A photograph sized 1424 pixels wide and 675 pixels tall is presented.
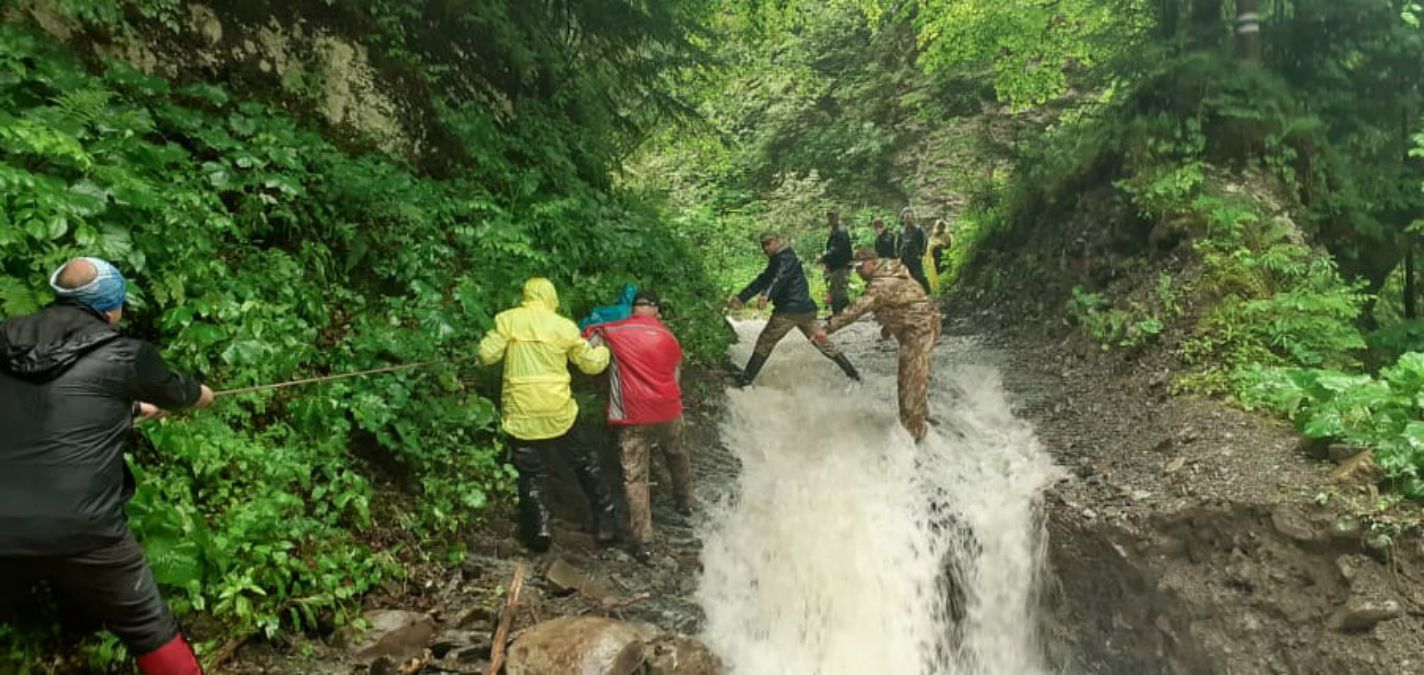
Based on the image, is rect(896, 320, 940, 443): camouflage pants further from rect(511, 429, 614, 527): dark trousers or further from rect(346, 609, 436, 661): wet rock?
rect(346, 609, 436, 661): wet rock

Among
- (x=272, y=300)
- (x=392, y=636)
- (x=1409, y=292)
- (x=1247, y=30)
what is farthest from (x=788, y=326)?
(x=1409, y=292)

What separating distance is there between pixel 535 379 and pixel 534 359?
6.1 inches

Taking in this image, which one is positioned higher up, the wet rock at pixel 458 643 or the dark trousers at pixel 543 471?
the dark trousers at pixel 543 471

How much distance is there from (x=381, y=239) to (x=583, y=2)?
4874 mm

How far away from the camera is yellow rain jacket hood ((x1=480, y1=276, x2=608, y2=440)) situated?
5941 mm

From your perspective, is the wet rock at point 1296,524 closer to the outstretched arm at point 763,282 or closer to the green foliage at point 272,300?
the outstretched arm at point 763,282

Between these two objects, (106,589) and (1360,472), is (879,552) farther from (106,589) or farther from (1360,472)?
(106,589)

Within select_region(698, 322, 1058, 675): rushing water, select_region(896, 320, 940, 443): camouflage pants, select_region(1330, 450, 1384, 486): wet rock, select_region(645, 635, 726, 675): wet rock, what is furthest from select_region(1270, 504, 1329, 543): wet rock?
select_region(645, 635, 726, 675): wet rock

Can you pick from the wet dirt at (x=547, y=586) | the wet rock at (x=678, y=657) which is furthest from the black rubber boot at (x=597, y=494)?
the wet rock at (x=678, y=657)

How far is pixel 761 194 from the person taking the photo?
1089 inches

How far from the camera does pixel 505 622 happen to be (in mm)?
5105

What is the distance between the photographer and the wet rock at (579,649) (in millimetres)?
4684

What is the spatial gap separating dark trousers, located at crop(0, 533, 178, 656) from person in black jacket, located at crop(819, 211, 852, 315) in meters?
11.5

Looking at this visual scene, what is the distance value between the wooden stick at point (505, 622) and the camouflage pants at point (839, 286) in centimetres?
968
